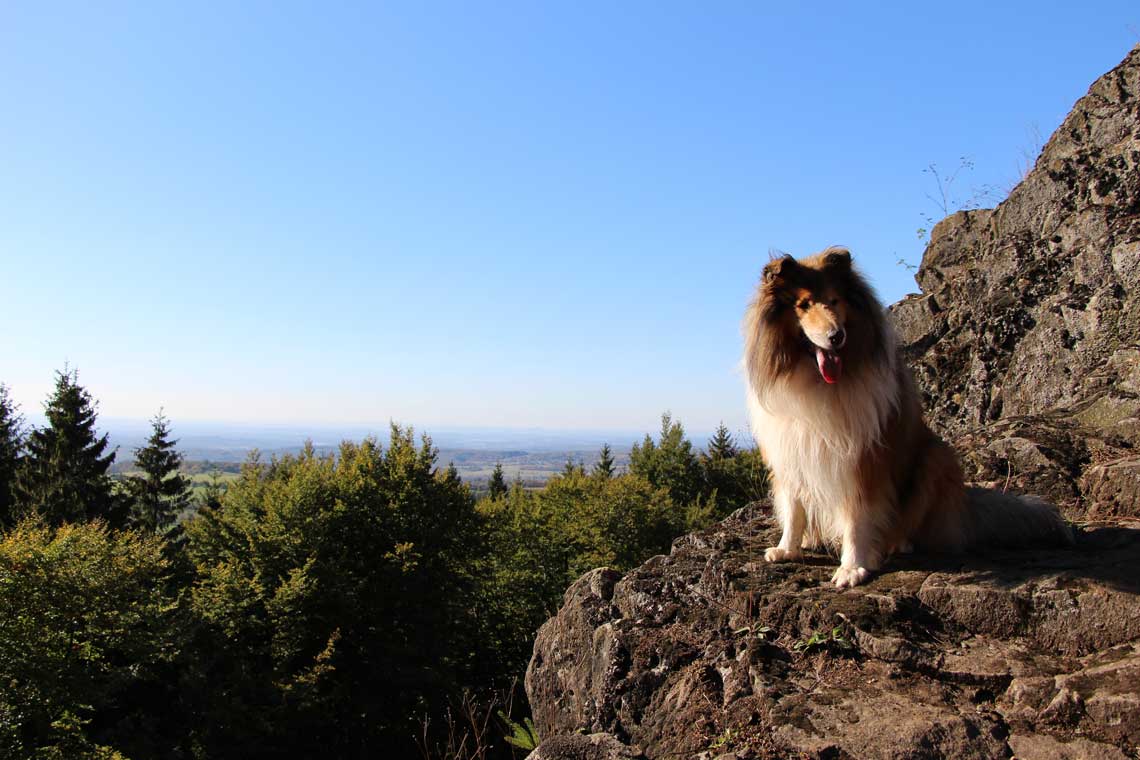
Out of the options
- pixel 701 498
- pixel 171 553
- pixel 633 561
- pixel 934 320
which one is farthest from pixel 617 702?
pixel 701 498

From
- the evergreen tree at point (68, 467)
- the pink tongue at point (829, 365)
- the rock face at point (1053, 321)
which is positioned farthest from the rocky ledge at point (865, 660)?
the evergreen tree at point (68, 467)

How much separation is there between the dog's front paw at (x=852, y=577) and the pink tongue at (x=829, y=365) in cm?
125

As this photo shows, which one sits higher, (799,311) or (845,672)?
(799,311)

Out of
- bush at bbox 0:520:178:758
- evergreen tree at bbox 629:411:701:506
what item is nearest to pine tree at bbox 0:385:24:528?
bush at bbox 0:520:178:758

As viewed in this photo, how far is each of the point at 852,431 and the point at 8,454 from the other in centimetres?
4972

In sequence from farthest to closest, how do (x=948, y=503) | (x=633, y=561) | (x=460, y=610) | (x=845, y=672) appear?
(x=633, y=561)
(x=460, y=610)
(x=948, y=503)
(x=845, y=672)

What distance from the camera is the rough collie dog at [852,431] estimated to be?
4629mm

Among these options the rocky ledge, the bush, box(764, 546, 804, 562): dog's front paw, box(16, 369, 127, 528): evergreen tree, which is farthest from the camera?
box(16, 369, 127, 528): evergreen tree

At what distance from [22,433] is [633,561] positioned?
3688 cm

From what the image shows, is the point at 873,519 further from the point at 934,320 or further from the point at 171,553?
the point at 171,553

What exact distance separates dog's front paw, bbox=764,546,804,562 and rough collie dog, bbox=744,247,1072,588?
1.02 ft

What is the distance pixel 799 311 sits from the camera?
15.3 ft

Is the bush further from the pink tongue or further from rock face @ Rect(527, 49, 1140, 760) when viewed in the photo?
the pink tongue

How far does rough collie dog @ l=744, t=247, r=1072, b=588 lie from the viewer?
4629 millimetres
